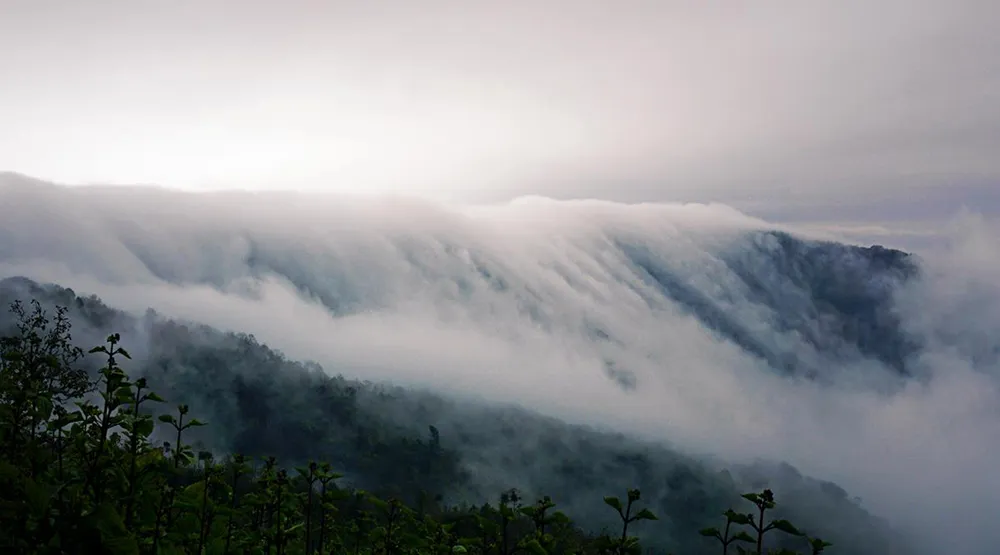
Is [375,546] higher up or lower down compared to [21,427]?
lower down

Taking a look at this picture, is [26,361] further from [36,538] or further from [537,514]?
[537,514]

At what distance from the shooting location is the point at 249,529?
12.1 metres

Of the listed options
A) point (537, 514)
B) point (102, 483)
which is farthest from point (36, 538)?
point (537, 514)

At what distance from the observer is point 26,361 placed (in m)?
9.42

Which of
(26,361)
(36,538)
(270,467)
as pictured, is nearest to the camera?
(36,538)

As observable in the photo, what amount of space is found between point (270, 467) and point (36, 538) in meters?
7.13

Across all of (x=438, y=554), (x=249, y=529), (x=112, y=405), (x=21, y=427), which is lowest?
(x=249, y=529)

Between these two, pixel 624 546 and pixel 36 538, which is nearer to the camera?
pixel 36 538

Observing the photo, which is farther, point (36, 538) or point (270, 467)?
point (270, 467)

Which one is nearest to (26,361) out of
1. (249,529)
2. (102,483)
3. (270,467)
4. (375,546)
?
(102,483)

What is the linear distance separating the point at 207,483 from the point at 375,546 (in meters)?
4.34

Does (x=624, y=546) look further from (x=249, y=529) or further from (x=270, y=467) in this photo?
(x=249, y=529)

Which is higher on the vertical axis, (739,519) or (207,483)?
(739,519)

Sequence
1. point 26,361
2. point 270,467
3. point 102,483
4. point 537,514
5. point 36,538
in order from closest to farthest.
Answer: point 36,538 < point 102,483 < point 537,514 < point 26,361 < point 270,467
